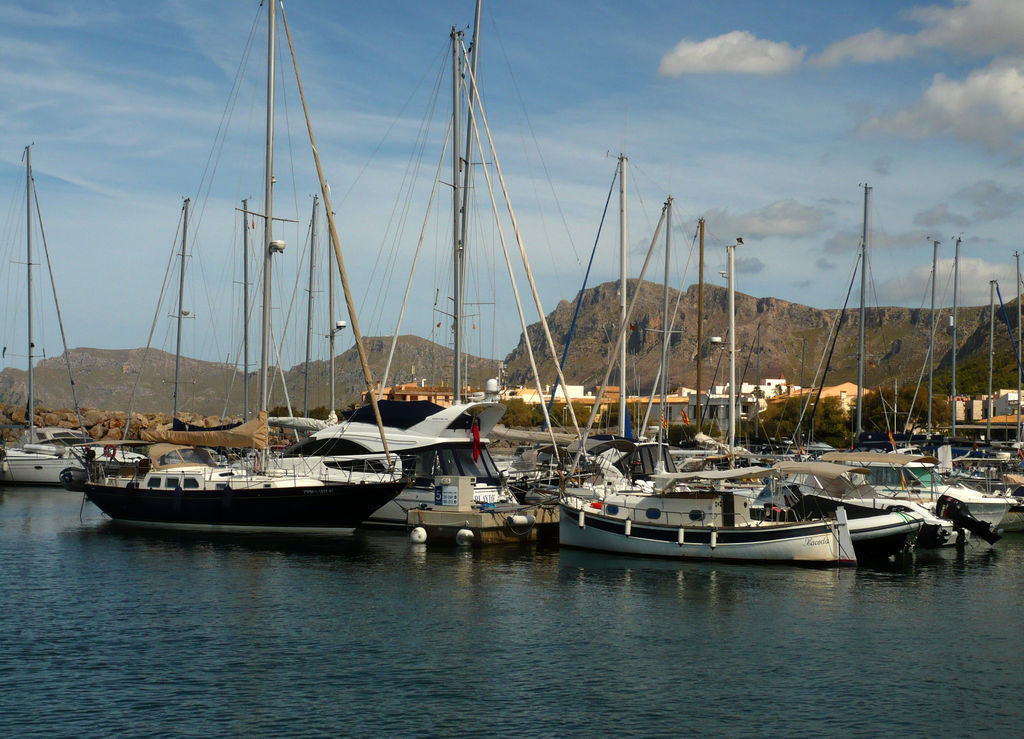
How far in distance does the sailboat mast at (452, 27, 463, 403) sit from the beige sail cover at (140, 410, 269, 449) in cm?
810

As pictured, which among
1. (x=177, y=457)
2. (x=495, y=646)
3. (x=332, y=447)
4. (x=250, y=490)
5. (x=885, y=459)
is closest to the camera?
(x=495, y=646)

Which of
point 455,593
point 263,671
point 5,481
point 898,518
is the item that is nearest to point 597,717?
point 263,671

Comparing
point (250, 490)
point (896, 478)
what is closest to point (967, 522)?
point (896, 478)

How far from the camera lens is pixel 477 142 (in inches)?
1706

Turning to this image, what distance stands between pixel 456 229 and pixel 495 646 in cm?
2393

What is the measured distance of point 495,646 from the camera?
72.3 feet

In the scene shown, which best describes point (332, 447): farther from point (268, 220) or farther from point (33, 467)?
point (33, 467)

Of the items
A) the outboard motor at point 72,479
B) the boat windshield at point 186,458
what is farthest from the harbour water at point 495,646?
the outboard motor at point 72,479

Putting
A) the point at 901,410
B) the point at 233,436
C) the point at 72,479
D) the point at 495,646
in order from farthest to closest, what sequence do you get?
the point at 901,410 < the point at 72,479 < the point at 233,436 < the point at 495,646

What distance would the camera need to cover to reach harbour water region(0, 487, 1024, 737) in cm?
1744

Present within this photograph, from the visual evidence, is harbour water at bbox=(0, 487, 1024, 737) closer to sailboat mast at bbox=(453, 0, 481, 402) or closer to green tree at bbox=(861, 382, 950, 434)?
sailboat mast at bbox=(453, 0, 481, 402)

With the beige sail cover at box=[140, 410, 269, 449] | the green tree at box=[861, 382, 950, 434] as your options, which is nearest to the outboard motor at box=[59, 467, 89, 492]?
the beige sail cover at box=[140, 410, 269, 449]

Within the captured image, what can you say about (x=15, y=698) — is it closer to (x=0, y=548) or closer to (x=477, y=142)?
(x=0, y=548)

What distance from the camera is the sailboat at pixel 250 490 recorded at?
37.1 metres
